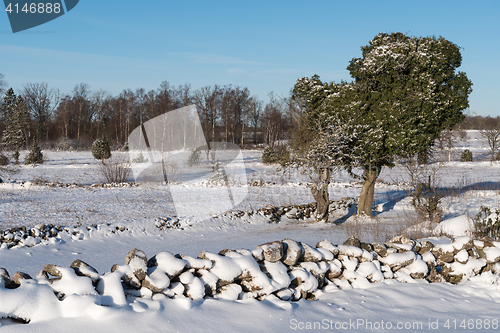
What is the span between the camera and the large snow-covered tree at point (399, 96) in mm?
9914

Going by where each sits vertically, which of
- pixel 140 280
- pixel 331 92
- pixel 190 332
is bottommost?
pixel 190 332

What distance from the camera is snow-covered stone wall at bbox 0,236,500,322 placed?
2896 millimetres

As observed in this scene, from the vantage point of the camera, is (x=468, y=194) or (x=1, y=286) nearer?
(x=1, y=286)

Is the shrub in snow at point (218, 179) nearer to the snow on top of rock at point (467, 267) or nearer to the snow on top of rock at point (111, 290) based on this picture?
the snow on top of rock at point (467, 267)

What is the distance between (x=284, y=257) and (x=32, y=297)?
251 cm

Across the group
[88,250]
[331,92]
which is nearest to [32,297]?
[88,250]

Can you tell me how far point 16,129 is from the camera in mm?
44125

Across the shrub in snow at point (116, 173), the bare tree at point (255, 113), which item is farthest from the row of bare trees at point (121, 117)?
the shrub in snow at point (116, 173)

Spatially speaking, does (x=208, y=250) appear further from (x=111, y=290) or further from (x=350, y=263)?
(x=111, y=290)

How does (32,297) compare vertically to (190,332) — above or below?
above

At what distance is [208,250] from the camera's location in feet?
24.1

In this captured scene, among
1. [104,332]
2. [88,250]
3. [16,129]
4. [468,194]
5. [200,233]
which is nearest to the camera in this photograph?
[104,332]

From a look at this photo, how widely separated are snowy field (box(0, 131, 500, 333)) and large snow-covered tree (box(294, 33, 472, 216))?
225 cm

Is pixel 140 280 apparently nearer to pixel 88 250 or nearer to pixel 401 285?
pixel 401 285
